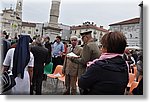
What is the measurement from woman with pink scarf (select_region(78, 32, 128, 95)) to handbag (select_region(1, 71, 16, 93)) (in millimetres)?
629

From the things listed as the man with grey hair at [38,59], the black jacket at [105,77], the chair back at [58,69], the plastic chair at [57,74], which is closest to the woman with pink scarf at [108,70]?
the black jacket at [105,77]

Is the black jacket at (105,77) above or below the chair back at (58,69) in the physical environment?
above

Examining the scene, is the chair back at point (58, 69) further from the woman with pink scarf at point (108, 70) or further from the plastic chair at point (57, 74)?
the woman with pink scarf at point (108, 70)

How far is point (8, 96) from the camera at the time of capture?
1.46 meters

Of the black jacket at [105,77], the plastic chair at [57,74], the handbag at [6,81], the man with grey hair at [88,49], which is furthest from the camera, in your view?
the plastic chair at [57,74]

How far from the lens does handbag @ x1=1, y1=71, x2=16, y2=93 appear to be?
1.47m

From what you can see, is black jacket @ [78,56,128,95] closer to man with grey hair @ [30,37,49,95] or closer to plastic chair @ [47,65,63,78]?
man with grey hair @ [30,37,49,95]

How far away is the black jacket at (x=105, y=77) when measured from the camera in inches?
37.9

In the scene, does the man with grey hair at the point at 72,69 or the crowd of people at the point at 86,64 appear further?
the man with grey hair at the point at 72,69

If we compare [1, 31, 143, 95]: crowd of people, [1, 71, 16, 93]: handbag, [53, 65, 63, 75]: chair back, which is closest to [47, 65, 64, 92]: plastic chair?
[53, 65, 63, 75]: chair back

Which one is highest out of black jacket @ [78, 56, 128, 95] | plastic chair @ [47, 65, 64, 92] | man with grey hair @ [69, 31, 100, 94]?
man with grey hair @ [69, 31, 100, 94]

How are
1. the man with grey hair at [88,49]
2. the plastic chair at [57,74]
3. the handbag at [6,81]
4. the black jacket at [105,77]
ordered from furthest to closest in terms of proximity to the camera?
the plastic chair at [57,74] → the man with grey hair at [88,49] → the handbag at [6,81] → the black jacket at [105,77]

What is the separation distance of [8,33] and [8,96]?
40 cm

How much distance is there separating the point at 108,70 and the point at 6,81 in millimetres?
736
